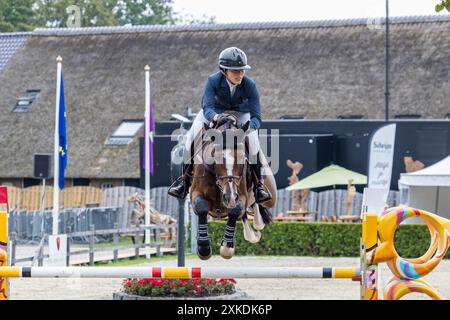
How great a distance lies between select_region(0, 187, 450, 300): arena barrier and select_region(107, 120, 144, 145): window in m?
32.4

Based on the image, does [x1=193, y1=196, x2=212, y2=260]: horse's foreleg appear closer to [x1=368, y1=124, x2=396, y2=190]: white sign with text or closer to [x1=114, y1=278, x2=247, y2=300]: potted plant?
[x1=114, y1=278, x2=247, y2=300]: potted plant

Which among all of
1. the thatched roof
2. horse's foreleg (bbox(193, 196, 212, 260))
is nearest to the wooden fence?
the thatched roof

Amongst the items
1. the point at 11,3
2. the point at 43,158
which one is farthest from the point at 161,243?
the point at 11,3

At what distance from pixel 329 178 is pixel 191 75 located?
12.1m

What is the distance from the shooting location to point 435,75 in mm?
41969

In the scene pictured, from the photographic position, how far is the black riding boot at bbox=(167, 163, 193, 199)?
1236 cm

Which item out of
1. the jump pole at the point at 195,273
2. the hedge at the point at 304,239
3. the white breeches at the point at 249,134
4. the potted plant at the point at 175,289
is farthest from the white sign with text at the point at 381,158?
the jump pole at the point at 195,273

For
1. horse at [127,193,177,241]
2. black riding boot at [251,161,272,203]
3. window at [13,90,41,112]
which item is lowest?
horse at [127,193,177,241]

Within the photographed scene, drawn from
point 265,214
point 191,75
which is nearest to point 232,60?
point 265,214

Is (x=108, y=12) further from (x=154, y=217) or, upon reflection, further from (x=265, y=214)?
(x=265, y=214)

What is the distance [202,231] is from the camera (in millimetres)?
11391

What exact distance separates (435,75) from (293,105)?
5.33m

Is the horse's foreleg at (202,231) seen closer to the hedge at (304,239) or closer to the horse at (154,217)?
the hedge at (304,239)
